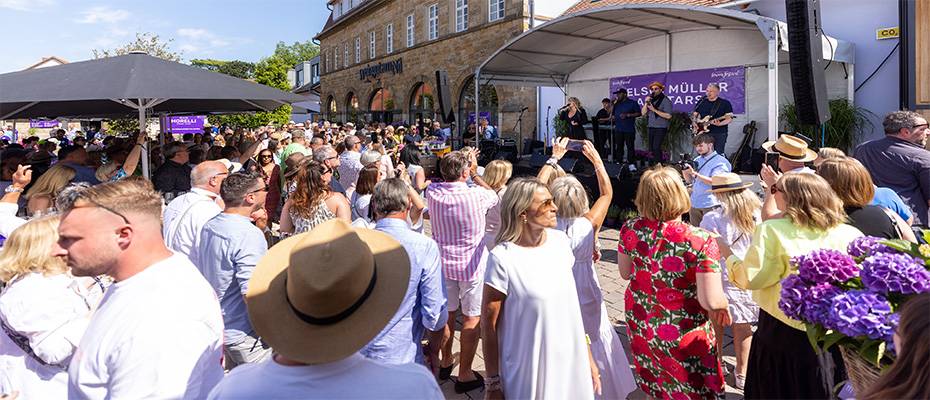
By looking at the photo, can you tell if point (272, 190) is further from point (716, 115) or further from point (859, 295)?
point (716, 115)

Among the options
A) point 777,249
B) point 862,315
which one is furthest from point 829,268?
point 777,249

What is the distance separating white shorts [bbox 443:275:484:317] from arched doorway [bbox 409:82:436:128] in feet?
60.6

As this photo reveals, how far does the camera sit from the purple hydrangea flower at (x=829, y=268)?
1705 millimetres

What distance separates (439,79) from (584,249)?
12092mm

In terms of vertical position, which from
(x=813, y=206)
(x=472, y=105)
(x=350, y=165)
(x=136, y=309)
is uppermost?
(x=472, y=105)

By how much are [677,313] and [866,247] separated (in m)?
1.00

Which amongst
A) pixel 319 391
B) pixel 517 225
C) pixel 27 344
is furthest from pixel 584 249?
pixel 27 344

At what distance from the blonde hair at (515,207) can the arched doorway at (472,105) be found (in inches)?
605

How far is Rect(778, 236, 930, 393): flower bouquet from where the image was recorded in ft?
4.85

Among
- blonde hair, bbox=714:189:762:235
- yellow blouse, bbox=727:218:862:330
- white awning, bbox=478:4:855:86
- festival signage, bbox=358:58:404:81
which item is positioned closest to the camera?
yellow blouse, bbox=727:218:862:330

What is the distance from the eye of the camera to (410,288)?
282 cm

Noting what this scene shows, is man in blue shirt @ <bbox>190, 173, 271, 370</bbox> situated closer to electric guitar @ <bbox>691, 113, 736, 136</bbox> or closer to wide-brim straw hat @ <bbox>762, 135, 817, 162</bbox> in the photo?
wide-brim straw hat @ <bbox>762, 135, 817, 162</bbox>

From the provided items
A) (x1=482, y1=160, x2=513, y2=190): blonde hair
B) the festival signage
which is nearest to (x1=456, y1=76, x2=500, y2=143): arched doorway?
the festival signage

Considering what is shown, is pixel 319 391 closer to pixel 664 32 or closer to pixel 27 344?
pixel 27 344
